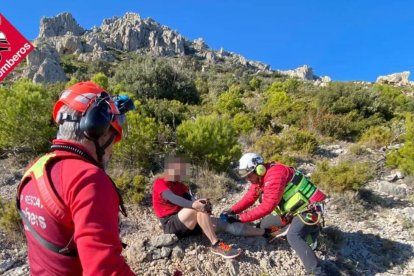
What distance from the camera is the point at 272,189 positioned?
4480 mm

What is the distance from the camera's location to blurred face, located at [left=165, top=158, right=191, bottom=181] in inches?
177

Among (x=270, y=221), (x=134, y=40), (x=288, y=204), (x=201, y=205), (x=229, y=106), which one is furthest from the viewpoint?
(x=134, y=40)

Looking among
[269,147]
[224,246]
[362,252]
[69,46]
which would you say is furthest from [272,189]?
[69,46]

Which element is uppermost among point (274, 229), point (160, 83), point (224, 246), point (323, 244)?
point (160, 83)

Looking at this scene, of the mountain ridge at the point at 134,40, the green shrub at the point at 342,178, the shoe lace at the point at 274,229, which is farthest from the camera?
the mountain ridge at the point at 134,40

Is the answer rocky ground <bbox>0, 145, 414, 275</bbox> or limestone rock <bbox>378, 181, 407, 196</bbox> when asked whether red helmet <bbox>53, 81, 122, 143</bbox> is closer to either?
rocky ground <bbox>0, 145, 414, 275</bbox>

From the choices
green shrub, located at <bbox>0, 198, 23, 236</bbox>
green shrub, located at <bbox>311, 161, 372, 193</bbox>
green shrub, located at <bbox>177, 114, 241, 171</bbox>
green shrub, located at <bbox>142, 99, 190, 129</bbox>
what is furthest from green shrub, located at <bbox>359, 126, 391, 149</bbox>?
green shrub, located at <bbox>0, 198, 23, 236</bbox>

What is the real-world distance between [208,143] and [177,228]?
2.94 m

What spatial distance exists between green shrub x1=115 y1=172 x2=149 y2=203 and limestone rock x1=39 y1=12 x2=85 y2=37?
6406 cm

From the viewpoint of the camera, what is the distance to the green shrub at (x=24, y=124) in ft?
23.7

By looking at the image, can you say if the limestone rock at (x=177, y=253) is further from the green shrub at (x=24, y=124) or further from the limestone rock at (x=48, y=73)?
the limestone rock at (x=48, y=73)

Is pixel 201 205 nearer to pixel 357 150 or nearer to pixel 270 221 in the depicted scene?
pixel 270 221

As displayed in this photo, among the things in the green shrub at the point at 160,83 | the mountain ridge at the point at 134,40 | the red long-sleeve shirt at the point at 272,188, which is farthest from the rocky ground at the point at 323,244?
the mountain ridge at the point at 134,40

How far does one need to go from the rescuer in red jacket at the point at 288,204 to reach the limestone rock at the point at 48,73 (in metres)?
24.5
